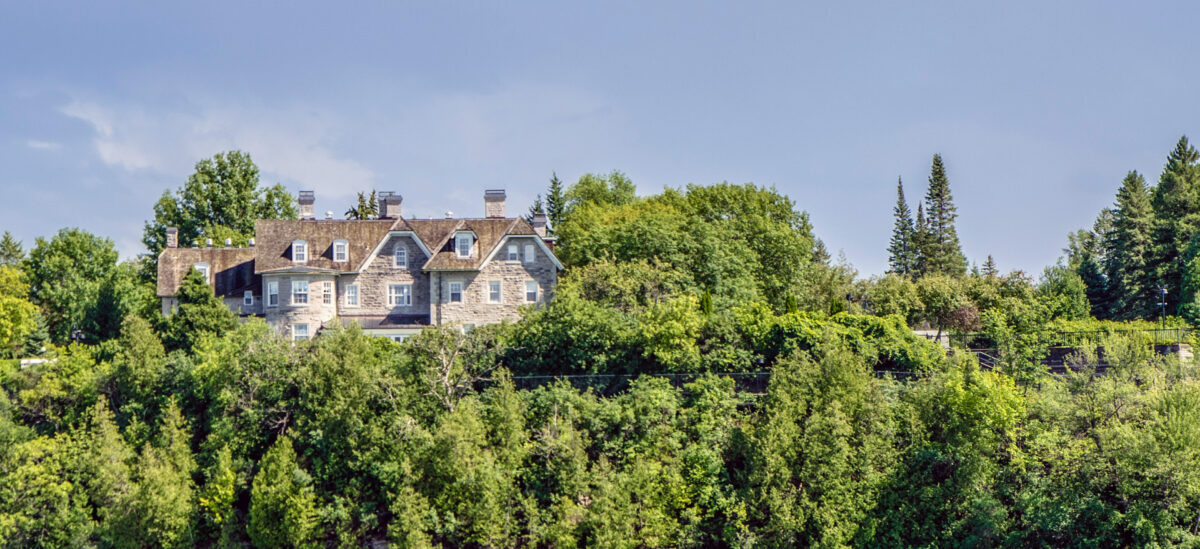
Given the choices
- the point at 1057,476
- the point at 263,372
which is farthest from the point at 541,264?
the point at 1057,476

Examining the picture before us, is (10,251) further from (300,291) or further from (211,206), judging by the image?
(300,291)

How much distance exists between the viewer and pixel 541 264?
149 feet

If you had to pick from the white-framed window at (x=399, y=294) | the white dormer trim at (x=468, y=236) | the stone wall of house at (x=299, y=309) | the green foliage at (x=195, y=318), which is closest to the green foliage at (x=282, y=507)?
the green foliage at (x=195, y=318)

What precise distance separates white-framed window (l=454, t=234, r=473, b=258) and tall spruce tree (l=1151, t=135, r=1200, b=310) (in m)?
35.2

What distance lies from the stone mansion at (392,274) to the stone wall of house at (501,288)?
0.14 feet

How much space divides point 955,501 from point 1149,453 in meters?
5.15

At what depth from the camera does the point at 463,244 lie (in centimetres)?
4566

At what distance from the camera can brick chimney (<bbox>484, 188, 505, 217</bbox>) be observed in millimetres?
48094

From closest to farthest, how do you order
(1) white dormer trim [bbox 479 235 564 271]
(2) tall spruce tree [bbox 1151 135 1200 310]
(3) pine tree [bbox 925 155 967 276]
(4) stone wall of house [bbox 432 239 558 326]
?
(4) stone wall of house [bbox 432 239 558 326], (1) white dormer trim [bbox 479 235 564 271], (2) tall spruce tree [bbox 1151 135 1200 310], (3) pine tree [bbox 925 155 967 276]

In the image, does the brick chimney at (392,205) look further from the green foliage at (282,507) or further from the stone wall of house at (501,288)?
the green foliage at (282,507)

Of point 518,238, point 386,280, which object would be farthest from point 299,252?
point 518,238

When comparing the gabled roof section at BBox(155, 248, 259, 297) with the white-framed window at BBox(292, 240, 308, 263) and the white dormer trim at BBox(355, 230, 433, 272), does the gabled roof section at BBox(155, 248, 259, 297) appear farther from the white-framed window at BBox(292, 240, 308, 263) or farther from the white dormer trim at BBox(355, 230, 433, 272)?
the white dormer trim at BBox(355, 230, 433, 272)

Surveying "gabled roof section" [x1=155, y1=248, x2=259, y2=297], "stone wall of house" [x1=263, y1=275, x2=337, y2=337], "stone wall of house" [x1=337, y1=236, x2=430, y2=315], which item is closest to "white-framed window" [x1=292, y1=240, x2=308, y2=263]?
"stone wall of house" [x1=263, y1=275, x2=337, y2=337]

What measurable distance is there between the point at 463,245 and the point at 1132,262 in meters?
35.4
